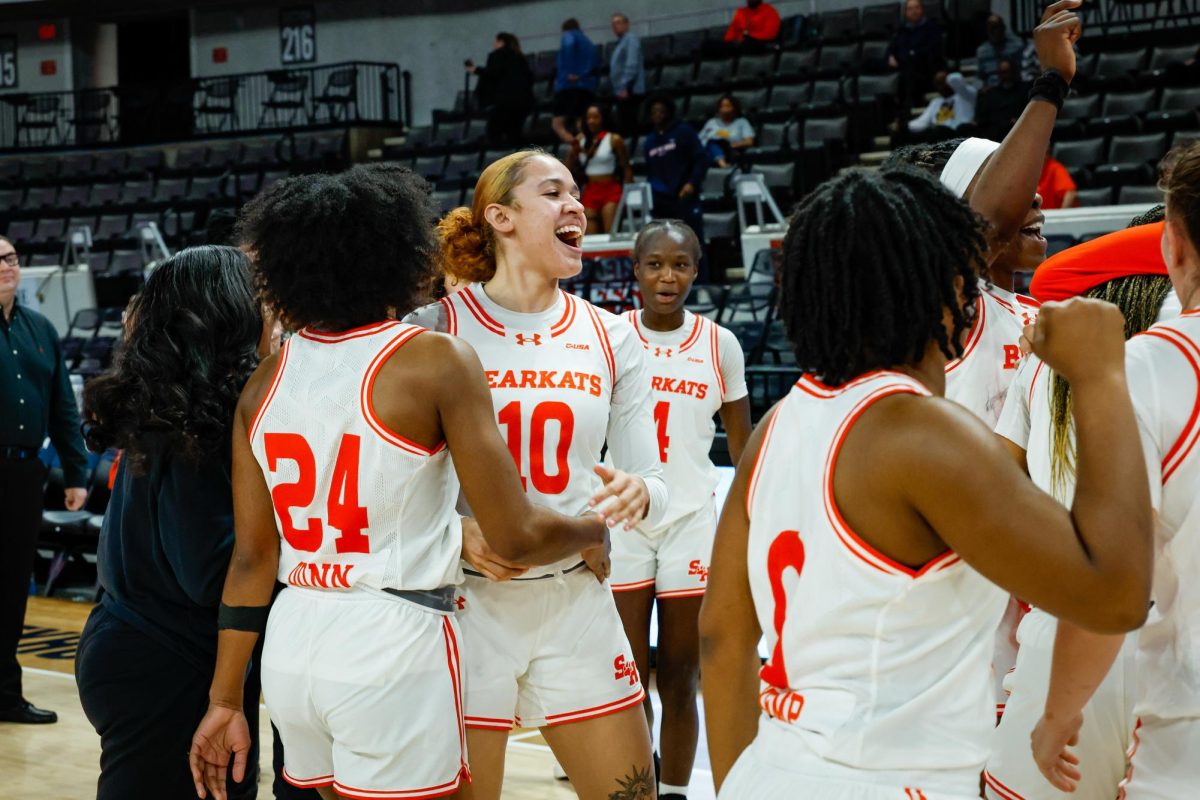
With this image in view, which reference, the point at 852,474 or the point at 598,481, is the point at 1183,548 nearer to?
the point at 852,474

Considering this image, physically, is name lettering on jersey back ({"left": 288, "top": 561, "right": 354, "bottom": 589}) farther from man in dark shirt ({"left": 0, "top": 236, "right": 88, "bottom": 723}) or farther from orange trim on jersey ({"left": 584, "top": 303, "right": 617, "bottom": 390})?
man in dark shirt ({"left": 0, "top": 236, "right": 88, "bottom": 723})

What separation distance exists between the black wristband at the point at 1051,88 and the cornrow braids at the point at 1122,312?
0.36 meters

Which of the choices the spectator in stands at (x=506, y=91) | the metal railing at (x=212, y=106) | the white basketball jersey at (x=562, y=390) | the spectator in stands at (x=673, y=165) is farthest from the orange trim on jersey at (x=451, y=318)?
the metal railing at (x=212, y=106)

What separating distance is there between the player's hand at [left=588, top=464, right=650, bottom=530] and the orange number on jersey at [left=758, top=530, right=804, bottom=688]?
898 millimetres

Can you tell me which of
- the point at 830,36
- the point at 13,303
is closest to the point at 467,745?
the point at 13,303

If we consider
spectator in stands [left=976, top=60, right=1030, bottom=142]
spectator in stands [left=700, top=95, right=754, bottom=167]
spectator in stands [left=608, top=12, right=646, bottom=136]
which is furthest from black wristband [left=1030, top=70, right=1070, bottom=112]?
spectator in stands [left=608, top=12, right=646, bottom=136]

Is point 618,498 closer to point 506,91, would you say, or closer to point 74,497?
point 74,497

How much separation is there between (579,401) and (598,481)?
0.22 metres

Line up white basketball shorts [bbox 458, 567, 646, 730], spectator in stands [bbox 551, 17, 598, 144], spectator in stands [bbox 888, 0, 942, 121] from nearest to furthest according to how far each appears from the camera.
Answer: white basketball shorts [bbox 458, 567, 646, 730] < spectator in stands [bbox 888, 0, 942, 121] < spectator in stands [bbox 551, 17, 598, 144]

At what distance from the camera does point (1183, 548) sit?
5.96 feet

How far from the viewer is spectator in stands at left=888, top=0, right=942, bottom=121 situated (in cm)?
1284

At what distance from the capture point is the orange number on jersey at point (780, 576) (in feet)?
5.51

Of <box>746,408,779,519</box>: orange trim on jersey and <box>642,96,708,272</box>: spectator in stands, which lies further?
<box>642,96,708,272</box>: spectator in stands

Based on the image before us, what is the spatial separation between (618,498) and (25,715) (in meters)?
3.90
